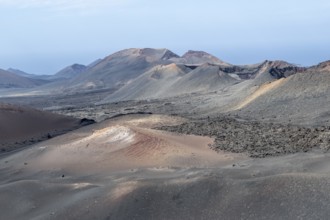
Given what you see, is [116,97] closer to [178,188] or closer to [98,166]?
[98,166]

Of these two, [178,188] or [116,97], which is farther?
[116,97]

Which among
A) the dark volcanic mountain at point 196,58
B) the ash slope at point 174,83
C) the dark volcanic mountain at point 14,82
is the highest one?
the dark volcanic mountain at point 196,58

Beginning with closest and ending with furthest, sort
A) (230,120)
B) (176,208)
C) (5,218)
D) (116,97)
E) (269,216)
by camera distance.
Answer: (269,216) < (176,208) < (5,218) < (230,120) < (116,97)

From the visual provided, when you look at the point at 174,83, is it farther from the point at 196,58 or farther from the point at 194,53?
the point at 194,53

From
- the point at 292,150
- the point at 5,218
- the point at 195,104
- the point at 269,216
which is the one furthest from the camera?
the point at 195,104

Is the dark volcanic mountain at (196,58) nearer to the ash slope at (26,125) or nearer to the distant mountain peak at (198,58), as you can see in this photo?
the distant mountain peak at (198,58)

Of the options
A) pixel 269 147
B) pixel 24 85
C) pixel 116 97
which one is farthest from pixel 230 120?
pixel 24 85

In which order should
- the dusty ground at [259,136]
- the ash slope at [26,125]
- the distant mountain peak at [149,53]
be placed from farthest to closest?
1. the distant mountain peak at [149,53]
2. the ash slope at [26,125]
3. the dusty ground at [259,136]

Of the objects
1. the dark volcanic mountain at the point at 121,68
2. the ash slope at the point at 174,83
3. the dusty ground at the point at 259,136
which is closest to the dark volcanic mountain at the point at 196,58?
the dark volcanic mountain at the point at 121,68

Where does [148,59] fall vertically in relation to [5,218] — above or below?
above

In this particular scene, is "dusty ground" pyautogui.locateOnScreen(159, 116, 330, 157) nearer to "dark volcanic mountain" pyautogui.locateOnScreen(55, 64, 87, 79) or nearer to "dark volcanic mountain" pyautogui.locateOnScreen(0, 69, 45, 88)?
"dark volcanic mountain" pyautogui.locateOnScreen(0, 69, 45, 88)
